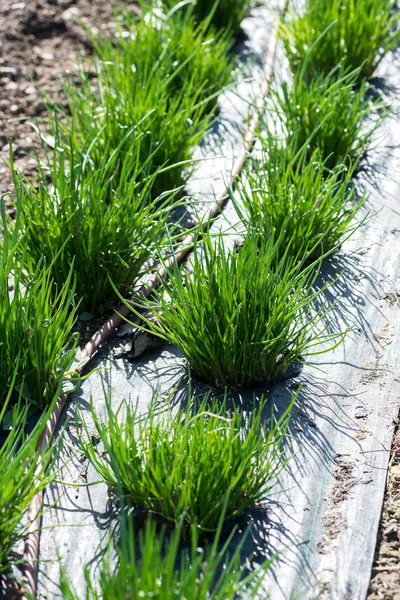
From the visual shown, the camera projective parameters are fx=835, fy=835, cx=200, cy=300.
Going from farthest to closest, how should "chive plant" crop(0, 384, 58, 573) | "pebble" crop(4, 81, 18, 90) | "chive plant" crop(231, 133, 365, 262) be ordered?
"pebble" crop(4, 81, 18, 90)
"chive plant" crop(231, 133, 365, 262)
"chive plant" crop(0, 384, 58, 573)

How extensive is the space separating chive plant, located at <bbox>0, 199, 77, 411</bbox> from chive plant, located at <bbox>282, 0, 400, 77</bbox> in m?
1.88

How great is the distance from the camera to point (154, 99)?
299 centimetres

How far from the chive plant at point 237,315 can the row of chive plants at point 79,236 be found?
0.71 feet

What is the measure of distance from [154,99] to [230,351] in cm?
119

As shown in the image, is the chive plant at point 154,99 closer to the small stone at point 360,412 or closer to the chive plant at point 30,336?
the chive plant at point 30,336

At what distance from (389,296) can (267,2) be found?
2359mm

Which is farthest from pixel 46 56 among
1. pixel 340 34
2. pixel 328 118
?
pixel 328 118

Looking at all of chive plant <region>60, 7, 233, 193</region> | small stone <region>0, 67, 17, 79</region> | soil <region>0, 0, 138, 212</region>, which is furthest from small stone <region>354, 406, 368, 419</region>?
small stone <region>0, 67, 17, 79</region>

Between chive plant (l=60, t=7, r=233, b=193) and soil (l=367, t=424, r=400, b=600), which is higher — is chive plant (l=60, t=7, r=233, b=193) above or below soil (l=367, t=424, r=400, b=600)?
above

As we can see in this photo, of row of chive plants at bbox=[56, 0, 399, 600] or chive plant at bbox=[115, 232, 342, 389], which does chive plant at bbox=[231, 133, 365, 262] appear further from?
chive plant at bbox=[115, 232, 342, 389]

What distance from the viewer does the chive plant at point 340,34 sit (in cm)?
357

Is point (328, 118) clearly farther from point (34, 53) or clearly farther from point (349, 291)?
point (34, 53)

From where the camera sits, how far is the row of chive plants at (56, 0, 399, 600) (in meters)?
1.80

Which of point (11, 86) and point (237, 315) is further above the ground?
point (11, 86)
